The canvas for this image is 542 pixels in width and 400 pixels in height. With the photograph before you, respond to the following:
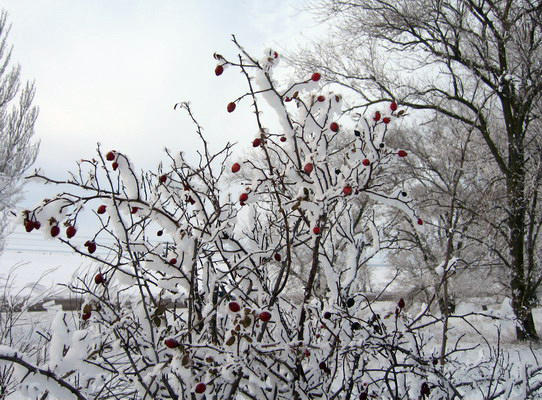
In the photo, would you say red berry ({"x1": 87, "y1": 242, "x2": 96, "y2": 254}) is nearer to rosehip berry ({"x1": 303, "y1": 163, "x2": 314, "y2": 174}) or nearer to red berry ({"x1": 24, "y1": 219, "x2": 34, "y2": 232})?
red berry ({"x1": 24, "y1": 219, "x2": 34, "y2": 232})

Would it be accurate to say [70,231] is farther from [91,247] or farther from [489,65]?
[489,65]

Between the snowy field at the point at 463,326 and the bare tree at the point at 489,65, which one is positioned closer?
the snowy field at the point at 463,326

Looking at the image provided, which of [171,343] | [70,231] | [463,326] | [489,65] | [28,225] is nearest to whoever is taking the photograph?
[171,343]

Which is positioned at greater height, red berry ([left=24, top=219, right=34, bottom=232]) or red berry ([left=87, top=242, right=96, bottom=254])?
red berry ([left=24, top=219, right=34, bottom=232])

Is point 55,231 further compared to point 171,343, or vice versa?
point 55,231

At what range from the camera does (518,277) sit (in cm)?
895

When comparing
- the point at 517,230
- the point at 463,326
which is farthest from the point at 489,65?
the point at 463,326

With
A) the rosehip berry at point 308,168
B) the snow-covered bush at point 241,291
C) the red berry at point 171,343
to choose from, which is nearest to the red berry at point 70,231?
the snow-covered bush at point 241,291

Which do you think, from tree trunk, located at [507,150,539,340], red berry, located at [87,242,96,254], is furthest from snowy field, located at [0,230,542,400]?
tree trunk, located at [507,150,539,340]

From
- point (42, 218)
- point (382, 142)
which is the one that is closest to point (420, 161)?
point (382, 142)

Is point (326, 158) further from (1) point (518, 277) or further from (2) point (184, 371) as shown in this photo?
(1) point (518, 277)

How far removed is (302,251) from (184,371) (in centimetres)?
1263

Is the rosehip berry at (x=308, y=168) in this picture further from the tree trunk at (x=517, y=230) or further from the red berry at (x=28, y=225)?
the tree trunk at (x=517, y=230)

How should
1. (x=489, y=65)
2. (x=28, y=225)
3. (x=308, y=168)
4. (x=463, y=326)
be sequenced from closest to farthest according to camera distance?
(x=28, y=225) → (x=308, y=168) → (x=489, y=65) → (x=463, y=326)
